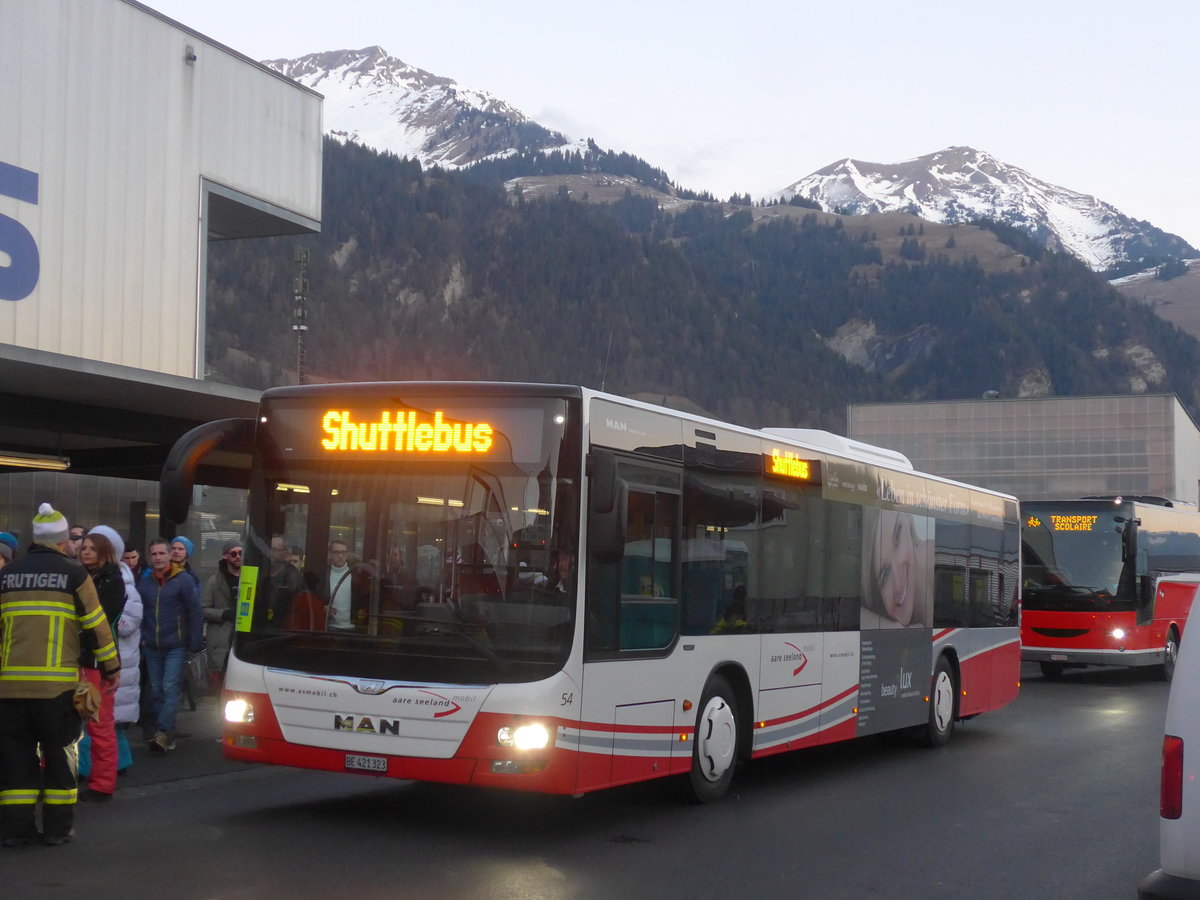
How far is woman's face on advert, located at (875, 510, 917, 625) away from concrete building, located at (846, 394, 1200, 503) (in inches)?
1949

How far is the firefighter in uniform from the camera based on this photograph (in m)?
7.85

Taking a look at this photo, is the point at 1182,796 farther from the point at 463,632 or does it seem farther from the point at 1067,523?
the point at 1067,523

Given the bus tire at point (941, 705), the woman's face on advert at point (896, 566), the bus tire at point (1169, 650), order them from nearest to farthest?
the woman's face on advert at point (896, 566) < the bus tire at point (941, 705) < the bus tire at point (1169, 650)

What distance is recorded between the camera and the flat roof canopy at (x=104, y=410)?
13562 millimetres

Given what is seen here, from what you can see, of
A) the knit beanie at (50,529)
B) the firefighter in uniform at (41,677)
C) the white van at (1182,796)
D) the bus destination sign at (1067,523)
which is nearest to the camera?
the white van at (1182,796)

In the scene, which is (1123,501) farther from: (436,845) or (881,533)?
(436,845)

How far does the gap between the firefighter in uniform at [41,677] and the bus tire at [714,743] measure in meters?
3.83

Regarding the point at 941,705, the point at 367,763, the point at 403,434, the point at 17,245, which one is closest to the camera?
the point at 367,763

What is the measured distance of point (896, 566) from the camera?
1309cm

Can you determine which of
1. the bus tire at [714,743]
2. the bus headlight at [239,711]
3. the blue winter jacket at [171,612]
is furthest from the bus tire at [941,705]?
the bus headlight at [239,711]

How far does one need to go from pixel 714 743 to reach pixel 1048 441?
55.8m

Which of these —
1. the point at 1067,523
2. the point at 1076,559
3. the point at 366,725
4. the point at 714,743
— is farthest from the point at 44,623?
the point at 1067,523

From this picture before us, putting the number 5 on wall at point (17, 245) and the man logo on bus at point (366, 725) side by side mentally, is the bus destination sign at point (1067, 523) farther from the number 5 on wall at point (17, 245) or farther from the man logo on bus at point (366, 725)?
the man logo on bus at point (366, 725)

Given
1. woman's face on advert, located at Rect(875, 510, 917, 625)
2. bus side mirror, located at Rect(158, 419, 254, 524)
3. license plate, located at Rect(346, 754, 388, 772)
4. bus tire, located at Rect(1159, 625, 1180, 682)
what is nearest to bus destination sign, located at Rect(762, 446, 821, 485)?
woman's face on advert, located at Rect(875, 510, 917, 625)
